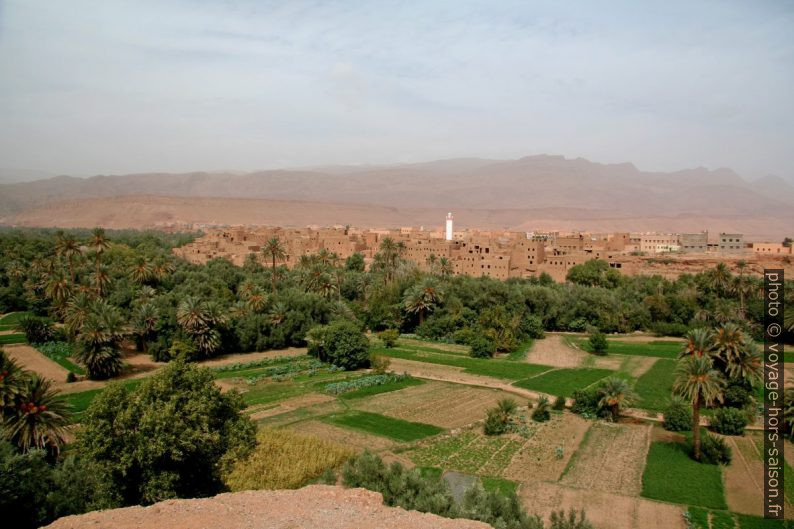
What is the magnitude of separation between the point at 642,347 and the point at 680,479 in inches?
1029

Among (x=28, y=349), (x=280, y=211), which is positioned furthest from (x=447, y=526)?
(x=280, y=211)

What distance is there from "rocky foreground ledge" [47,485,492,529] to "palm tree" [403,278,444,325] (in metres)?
36.6

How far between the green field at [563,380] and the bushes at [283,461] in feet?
46.8

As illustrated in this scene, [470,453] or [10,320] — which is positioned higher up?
[10,320]

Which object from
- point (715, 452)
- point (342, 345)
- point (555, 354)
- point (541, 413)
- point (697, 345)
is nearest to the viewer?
point (715, 452)

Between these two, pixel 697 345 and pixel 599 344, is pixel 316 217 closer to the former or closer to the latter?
pixel 599 344

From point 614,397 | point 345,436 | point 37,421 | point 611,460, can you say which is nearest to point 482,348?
point 614,397

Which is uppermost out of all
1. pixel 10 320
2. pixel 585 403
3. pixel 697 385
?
pixel 697 385

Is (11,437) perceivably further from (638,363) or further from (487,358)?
→ (638,363)

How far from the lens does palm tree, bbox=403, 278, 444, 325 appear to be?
49219mm

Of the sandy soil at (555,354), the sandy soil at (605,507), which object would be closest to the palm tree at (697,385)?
the sandy soil at (605,507)

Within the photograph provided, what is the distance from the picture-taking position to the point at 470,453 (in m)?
23.3

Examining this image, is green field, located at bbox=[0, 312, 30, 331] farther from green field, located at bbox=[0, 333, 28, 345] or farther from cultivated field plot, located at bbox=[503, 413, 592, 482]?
cultivated field plot, located at bbox=[503, 413, 592, 482]

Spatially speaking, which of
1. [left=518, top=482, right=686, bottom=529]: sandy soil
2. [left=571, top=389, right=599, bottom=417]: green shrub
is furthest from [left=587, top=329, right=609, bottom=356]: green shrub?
[left=518, top=482, right=686, bottom=529]: sandy soil
